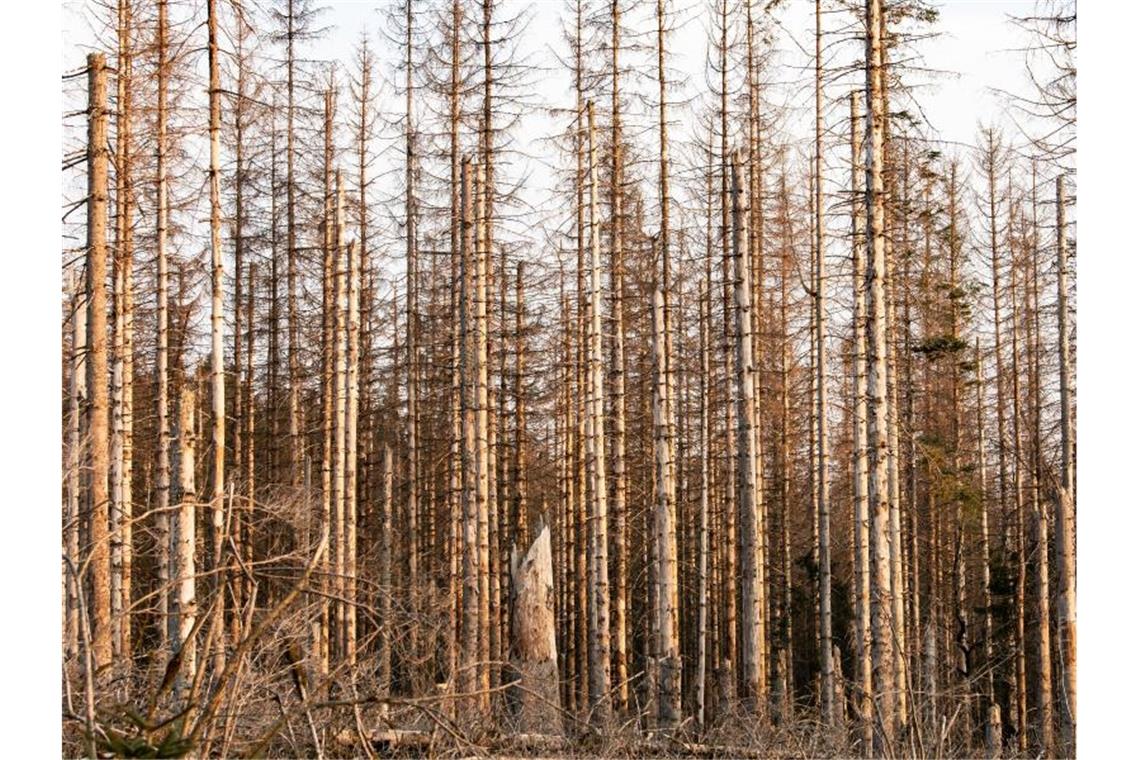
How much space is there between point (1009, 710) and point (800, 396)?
22.7 ft

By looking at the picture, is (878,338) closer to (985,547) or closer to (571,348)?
(571,348)

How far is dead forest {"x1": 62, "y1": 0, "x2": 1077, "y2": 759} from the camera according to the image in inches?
421

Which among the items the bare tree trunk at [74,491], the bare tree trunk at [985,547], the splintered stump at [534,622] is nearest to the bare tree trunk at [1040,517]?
the bare tree trunk at [985,547]

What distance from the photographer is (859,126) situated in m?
13.7

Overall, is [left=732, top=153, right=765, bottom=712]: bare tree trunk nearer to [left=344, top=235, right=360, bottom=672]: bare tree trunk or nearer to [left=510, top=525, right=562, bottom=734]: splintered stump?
[left=510, top=525, right=562, bottom=734]: splintered stump

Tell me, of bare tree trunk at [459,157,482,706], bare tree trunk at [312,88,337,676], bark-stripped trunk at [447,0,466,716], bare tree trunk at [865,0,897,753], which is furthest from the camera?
bare tree trunk at [312,88,337,676]

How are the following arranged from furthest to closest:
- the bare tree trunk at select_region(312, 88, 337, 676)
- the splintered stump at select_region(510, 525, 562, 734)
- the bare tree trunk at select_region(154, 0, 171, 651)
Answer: the bare tree trunk at select_region(312, 88, 337, 676), the splintered stump at select_region(510, 525, 562, 734), the bare tree trunk at select_region(154, 0, 171, 651)

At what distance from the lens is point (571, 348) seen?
2172cm

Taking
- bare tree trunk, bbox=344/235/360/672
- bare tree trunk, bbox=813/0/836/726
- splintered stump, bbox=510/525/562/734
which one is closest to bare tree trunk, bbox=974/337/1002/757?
bare tree trunk, bbox=813/0/836/726

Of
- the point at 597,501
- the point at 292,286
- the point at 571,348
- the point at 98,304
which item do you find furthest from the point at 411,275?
the point at 98,304

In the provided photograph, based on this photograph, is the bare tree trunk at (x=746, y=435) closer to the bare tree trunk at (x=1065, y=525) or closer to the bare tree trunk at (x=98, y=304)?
the bare tree trunk at (x=1065, y=525)

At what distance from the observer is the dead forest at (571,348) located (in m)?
10.7
